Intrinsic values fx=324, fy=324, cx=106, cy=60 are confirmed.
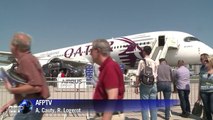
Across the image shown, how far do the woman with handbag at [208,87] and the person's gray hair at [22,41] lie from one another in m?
5.05

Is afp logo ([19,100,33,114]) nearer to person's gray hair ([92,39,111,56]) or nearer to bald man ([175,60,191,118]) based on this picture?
person's gray hair ([92,39,111,56])

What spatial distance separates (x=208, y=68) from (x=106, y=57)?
476 cm

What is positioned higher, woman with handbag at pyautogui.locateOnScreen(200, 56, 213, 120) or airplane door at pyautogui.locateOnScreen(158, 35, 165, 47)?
airplane door at pyautogui.locateOnScreen(158, 35, 165, 47)

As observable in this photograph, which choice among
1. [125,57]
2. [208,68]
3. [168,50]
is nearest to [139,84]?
[208,68]

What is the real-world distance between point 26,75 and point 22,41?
0.39 m

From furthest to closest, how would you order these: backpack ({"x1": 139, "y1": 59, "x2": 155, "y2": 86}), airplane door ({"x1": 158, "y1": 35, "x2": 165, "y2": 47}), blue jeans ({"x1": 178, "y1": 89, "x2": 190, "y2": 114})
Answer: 1. airplane door ({"x1": 158, "y1": 35, "x2": 165, "y2": 47})
2. blue jeans ({"x1": 178, "y1": 89, "x2": 190, "y2": 114})
3. backpack ({"x1": 139, "y1": 59, "x2": 155, "y2": 86})

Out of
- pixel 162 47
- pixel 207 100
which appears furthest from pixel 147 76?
pixel 162 47

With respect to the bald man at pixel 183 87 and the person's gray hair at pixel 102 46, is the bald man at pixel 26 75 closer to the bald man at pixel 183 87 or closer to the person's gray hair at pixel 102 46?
the person's gray hair at pixel 102 46

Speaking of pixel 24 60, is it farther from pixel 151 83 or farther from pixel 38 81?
pixel 151 83

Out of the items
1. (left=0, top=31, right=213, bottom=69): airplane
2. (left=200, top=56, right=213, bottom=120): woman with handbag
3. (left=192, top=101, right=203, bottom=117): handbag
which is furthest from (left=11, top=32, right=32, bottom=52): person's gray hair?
(left=0, top=31, right=213, bottom=69): airplane

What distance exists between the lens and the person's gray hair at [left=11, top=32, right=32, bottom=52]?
361 cm

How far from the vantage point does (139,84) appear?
7375 mm

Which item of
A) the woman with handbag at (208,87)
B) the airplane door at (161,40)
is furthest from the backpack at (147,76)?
the airplane door at (161,40)

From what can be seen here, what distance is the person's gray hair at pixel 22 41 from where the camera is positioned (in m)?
3.61
